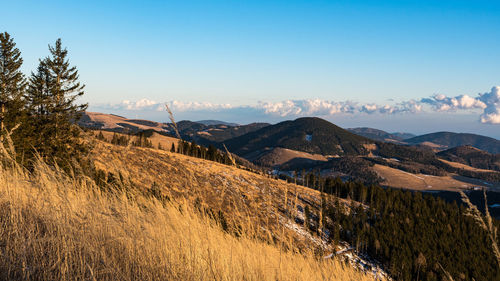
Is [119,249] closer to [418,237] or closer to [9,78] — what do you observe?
[9,78]

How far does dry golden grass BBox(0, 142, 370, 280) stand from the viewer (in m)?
2.81

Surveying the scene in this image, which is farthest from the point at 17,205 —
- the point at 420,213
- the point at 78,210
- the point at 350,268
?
the point at 420,213

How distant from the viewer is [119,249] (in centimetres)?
329

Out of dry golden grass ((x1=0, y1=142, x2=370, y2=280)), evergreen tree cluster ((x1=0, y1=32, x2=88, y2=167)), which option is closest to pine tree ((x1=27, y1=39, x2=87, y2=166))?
evergreen tree cluster ((x1=0, y1=32, x2=88, y2=167))

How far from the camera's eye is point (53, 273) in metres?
2.79

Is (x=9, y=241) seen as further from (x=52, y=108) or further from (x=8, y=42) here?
(x=8, y=42)

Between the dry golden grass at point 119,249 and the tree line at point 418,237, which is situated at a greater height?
the dry golden grass at point 119,249

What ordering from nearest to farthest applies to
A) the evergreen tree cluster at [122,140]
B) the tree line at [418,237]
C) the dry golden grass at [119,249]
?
the dry golden grass at [119,249] < the evergreen tree cluster at [122,140] < the tree line at [418,237]

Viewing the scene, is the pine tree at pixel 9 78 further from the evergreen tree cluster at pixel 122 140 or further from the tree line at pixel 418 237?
the tree line at pixel 418 237

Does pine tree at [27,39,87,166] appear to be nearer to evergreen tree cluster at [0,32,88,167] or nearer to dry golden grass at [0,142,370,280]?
evergreen tree cluster at [0,32,88,167]

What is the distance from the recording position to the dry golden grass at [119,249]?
2.81 meters

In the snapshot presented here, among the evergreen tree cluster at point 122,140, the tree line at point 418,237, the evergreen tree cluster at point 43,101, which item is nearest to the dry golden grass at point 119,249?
the evergreen tree cluster at point 122,140

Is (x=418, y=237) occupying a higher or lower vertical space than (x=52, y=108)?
lower

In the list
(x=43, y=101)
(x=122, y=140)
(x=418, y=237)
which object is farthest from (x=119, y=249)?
(x=418, y=237)
